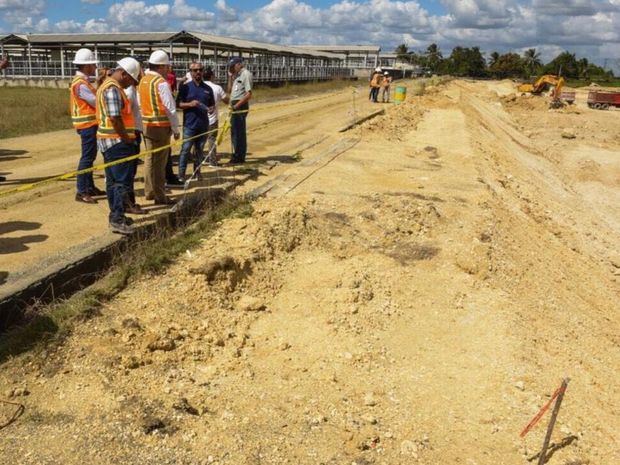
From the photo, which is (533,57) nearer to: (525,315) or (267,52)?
(267,52)

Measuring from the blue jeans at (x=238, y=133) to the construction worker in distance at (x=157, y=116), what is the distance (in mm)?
2659

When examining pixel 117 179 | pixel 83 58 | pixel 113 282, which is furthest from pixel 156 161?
pixel 113 282

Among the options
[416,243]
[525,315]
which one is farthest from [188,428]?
[416,243]

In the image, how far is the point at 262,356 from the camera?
15.4 ft

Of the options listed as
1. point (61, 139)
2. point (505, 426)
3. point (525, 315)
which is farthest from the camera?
point (61, 139)

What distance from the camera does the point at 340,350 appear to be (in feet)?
16.1

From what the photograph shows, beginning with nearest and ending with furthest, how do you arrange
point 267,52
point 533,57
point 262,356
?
point 262,356, point 267,52, point 533,57

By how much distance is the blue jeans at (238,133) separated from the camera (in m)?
9.62

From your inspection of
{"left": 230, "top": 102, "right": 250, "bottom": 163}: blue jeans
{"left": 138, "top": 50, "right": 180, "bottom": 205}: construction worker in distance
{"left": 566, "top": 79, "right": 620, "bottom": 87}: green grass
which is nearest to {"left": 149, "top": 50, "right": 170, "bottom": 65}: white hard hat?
{"left": 138, "top": 50, "right": 180, "bottom": 205}: construction worker in distance

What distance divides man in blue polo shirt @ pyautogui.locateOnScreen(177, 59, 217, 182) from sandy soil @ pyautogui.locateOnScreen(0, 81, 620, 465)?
1.43m

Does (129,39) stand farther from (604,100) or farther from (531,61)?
(531,61)

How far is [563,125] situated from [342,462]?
3311cm

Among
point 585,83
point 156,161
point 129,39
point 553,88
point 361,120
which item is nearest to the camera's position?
point 156,161

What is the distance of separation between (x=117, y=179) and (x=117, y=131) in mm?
517
